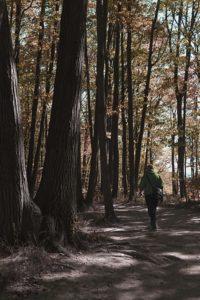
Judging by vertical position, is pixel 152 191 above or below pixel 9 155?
below

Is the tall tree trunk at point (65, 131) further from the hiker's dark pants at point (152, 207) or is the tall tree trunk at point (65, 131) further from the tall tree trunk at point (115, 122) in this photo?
the tall tree trunk at point (115, 122)

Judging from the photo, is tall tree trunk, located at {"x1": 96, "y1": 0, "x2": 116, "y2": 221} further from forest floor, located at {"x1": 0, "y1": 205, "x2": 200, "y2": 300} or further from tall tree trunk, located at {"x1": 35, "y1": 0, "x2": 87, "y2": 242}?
tall tree trunk, located at {"x1": 35, "y1": 0, "x2": 87, "y2": 242}

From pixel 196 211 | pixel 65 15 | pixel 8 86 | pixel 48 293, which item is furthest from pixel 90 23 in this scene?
pixel 48 293

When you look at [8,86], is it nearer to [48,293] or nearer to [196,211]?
[48,293]

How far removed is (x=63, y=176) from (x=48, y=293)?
2.78 metres

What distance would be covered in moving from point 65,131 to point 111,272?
2.75 m

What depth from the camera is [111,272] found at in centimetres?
771

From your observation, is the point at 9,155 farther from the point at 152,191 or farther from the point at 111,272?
the point at 152,191

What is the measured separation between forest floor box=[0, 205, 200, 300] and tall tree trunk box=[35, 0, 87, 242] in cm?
88

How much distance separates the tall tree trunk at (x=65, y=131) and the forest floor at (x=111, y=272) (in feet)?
2.89

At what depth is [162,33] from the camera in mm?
26219

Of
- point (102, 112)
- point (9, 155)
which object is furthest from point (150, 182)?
point (9, 155)

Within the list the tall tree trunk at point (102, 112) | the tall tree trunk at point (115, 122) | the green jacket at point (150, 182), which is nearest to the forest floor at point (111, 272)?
the green jacket at point (150, 182)

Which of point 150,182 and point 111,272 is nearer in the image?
point 111,272
